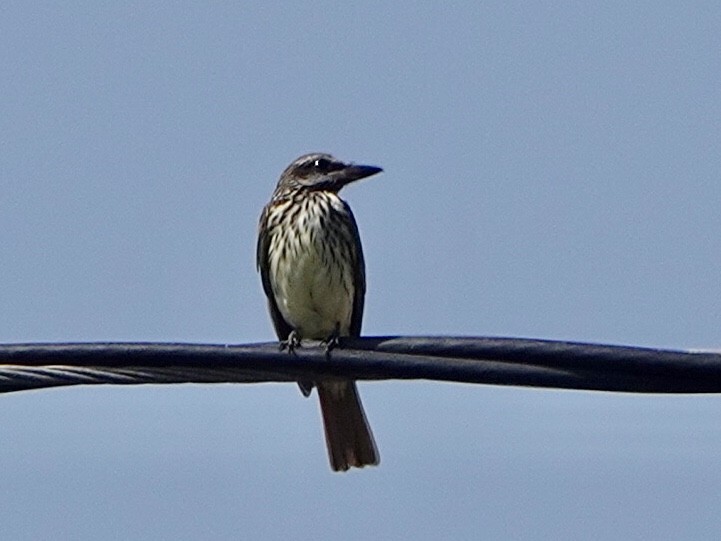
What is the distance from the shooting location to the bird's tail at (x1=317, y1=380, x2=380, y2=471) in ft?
26.6

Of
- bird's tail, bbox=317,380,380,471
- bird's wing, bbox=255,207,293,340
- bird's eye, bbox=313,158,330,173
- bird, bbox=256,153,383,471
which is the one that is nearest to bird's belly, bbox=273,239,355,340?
bird, bbox=256,153,383,471

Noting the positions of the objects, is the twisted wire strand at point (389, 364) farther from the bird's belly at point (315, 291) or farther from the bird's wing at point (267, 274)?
the bird's wing at point (267, 274)

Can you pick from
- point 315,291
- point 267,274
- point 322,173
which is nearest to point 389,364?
point 315,291

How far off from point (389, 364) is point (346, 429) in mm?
3499

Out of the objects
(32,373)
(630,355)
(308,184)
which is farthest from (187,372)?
(308,184)

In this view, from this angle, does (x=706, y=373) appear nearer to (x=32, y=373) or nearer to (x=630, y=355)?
(x=630, y=355)

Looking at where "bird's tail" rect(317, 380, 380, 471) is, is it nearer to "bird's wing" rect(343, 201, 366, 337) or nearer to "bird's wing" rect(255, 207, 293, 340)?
"bird's wing" rect(343, 201, 366, 337)

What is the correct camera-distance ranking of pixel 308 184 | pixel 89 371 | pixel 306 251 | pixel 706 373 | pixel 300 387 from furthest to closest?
pixel 308 184 → pixel 306 251 → pixel 300 387 → pixel 89 371 → pixel 706 373

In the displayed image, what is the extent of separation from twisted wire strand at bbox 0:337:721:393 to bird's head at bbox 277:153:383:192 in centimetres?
470

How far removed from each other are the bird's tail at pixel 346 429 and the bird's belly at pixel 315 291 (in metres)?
0.70

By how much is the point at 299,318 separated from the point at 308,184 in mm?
959

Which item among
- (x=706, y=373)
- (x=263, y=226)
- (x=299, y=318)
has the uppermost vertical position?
(x=263, y=226)

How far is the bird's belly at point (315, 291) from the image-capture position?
885 cm

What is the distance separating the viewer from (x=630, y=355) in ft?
14.3
